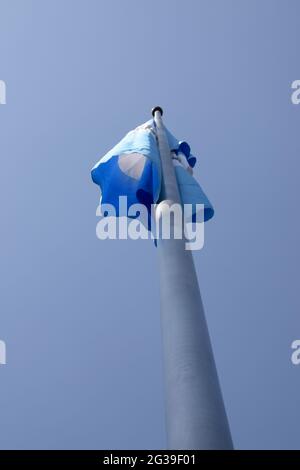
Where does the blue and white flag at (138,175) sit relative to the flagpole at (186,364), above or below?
above

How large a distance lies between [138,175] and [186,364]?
401 centimetres

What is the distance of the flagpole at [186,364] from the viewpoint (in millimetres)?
3381

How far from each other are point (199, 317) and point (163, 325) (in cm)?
38

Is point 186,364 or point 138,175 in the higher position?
point 138,175

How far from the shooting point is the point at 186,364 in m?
3.86

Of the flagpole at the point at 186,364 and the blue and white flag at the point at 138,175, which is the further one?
the blue and white flag at the point at 138,175

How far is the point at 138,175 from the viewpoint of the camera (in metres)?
7.31

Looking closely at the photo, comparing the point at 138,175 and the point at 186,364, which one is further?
the point at 138,175

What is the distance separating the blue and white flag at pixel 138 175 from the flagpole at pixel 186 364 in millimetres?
2048

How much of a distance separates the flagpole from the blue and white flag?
2048 mm
